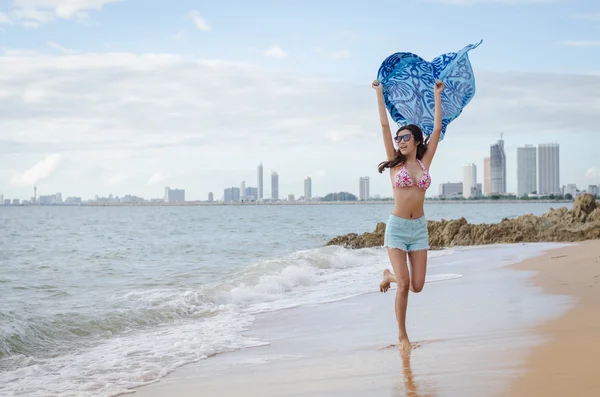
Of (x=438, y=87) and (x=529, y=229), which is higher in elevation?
(x=438, y=87)

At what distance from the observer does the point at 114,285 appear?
14102mm

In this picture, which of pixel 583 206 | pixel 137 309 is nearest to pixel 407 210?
pixel 137 309

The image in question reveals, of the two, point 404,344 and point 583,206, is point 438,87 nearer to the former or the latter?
point 404,344

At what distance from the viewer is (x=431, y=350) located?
544cm

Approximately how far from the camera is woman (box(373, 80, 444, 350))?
216 inches

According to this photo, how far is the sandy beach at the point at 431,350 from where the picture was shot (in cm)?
438

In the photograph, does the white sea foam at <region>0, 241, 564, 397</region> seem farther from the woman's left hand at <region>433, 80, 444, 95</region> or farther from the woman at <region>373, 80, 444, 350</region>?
the woman's left hand at <region>433, 80, 444, 95</region>

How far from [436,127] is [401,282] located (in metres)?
1.43

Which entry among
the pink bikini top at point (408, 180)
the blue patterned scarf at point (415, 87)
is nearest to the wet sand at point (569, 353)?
the pink bikini top at point (408, 180)

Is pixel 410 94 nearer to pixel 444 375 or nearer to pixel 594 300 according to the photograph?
pixel 444 375

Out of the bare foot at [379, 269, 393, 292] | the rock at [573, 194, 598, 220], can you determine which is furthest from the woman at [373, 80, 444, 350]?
the rock at [573, 194, 598, 220]

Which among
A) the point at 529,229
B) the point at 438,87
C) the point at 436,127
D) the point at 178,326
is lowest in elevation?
the point at 178,326

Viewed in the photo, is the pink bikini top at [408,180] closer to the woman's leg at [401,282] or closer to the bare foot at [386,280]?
the woman's leg at [401,282]

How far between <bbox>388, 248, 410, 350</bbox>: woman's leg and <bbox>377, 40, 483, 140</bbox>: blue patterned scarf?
1288 mm
